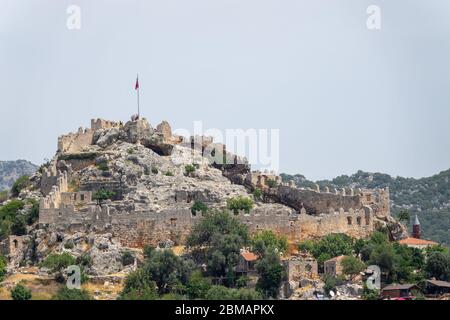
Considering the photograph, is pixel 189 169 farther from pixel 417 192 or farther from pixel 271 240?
pixel 417 192

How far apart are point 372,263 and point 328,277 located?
3604 mm

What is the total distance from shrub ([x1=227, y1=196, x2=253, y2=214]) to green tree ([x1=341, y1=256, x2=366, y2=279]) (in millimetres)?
8987

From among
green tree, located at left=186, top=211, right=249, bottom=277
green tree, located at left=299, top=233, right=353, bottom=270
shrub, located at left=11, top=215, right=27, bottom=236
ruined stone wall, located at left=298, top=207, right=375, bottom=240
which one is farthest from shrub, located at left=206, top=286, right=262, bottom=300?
shrub, located at left=11, top=215, right=27, bottom=236

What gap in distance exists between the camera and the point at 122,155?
318 feet

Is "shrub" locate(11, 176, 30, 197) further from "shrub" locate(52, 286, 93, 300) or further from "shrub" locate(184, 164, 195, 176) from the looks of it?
"shrub" locate(52, 286, 93, 300)

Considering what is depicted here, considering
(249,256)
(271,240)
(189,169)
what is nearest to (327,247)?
(271,240)

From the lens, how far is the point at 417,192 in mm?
178250

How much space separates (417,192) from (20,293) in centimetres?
10198

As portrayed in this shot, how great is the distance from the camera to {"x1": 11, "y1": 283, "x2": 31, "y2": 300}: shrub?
81.6m

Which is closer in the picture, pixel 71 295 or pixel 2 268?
pixel 71 295

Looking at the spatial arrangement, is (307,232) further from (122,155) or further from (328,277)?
(122,155)

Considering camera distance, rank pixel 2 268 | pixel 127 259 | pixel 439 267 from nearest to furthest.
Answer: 1. pixel 2 268
2. pixel 127 259
3. pixel 439 267

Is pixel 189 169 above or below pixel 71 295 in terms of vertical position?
above
